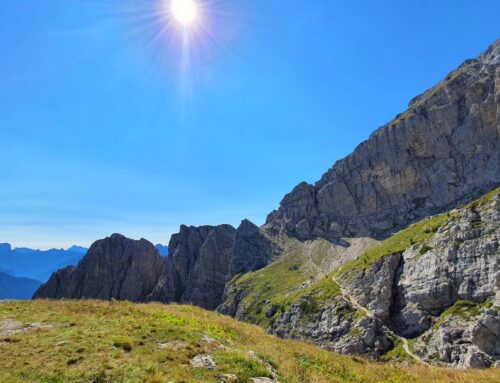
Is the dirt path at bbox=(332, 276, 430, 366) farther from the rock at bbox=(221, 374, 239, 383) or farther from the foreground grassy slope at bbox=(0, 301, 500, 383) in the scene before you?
the rock at bbox=(221, 374, 239, 383)

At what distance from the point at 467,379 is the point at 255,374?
A: 14657 mm

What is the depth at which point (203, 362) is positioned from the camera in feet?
59.6

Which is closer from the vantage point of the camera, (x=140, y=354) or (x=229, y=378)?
(x=229, y=378)

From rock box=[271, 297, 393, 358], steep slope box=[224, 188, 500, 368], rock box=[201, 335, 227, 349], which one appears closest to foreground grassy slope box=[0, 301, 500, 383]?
rock box=[201, 335, 227, 349]

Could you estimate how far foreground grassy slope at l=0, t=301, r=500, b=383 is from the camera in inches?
622

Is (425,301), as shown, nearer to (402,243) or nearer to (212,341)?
(402,243)

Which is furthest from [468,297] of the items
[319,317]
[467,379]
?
[467,379]

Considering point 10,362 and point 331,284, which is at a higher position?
point 331,284

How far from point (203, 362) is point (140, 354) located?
3.43 m

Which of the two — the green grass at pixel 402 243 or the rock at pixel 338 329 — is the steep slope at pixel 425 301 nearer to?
the rock at pixel 338 329

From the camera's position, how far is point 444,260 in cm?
11400

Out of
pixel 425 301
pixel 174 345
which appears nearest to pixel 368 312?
pixel 425 301

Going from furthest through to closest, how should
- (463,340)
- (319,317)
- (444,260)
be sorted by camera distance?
(319,317) → (444,260) → (463,340)

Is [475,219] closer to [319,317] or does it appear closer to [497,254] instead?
[497,254]
